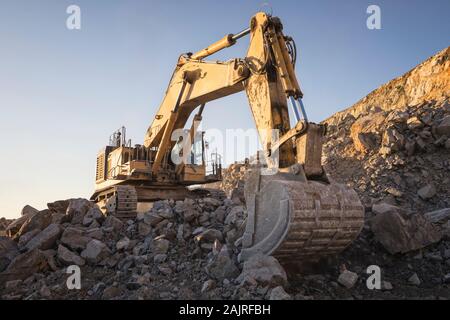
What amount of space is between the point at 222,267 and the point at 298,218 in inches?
49.4

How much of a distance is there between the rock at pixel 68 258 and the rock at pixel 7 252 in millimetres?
945

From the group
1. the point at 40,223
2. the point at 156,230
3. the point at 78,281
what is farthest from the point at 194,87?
the point at 78,281

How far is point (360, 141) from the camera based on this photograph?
43.2 ft

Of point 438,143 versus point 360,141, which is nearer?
point 438,143

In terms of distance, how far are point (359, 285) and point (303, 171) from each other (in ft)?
5.60

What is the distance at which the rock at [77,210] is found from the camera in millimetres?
7921

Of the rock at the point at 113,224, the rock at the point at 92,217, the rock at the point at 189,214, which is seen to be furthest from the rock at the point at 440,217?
the rock at the point at 92,217

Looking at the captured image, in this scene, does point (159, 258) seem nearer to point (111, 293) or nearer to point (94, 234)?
point (111, 293)

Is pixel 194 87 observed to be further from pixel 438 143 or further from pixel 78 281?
pixel 438 143

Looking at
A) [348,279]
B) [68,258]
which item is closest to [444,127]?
[348,279]

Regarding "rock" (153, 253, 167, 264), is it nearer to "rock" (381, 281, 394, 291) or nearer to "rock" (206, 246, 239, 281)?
"rock" (206, 246, 239, 281)

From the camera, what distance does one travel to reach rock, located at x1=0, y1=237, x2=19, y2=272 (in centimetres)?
649

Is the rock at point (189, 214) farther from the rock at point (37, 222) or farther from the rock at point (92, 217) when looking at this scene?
the rock at point (37, 222)
